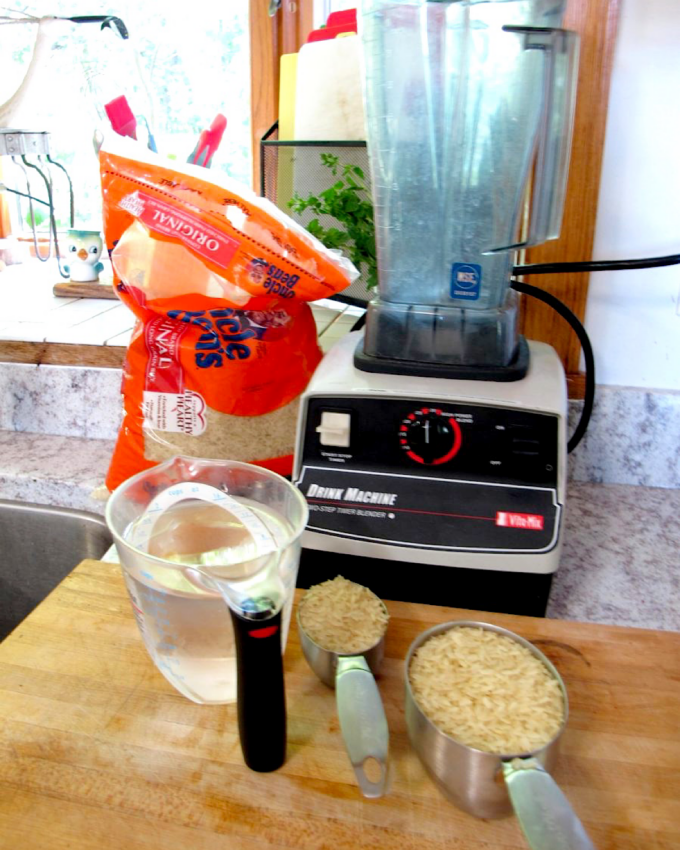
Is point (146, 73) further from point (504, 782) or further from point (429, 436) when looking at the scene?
point (504, 782)

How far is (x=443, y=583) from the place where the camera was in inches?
22.5

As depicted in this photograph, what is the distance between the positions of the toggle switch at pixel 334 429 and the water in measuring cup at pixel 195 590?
133 millimetres

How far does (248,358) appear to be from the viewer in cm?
74

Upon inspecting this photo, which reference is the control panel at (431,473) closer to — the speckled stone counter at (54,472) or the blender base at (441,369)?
the blender base at (441,369)

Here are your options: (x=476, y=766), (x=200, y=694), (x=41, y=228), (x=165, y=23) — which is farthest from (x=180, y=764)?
(x=41, y=228)

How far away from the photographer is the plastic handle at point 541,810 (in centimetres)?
32

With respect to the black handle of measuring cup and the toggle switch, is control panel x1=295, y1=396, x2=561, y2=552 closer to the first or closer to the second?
the toggle switch

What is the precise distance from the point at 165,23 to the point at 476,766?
1357 mm

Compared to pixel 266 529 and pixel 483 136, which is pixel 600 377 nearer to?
pixel 483 136

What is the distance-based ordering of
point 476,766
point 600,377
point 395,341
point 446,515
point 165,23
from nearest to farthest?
point 476,766 → point 446,515 → point 395,341 → point 600,377 → point 165,23

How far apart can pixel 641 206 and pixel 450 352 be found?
1.14 ft

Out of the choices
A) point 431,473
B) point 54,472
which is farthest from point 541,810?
point 54,472

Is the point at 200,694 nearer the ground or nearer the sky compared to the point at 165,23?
nearer the ground

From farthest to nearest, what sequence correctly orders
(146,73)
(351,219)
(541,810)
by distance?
1. (146,73)
2. (351,219)
3. (541,810)
